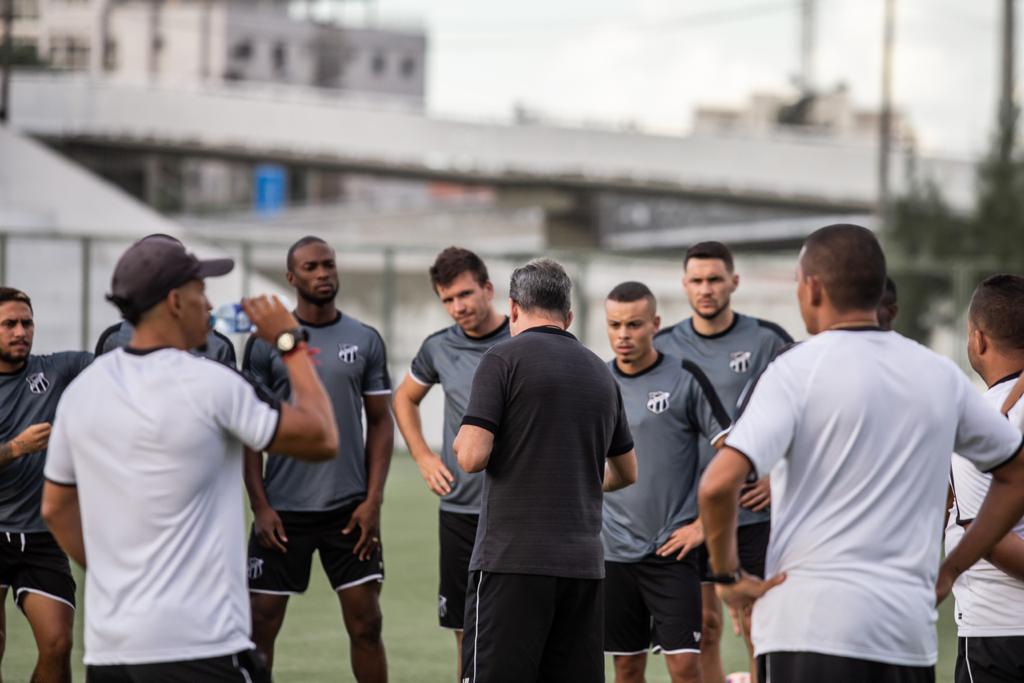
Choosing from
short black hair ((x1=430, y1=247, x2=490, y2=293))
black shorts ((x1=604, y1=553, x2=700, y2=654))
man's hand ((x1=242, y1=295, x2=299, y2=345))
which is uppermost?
short black hair ((x1=430, y1=247, x2=490, y2=293))

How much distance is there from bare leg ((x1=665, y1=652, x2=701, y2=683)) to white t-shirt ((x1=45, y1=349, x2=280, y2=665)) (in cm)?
295

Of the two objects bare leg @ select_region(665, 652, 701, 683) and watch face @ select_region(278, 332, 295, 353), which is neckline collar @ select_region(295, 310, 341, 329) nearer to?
bare leg @ select_region(665, 652, 701, 683)

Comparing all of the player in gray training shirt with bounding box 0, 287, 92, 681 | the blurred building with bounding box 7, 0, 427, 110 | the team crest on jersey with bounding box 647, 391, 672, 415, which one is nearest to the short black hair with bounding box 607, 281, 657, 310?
the team crest on jersey with bounding box 647, 391, 672, 415

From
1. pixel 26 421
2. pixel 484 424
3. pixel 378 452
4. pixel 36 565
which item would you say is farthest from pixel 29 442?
pixel 484 424

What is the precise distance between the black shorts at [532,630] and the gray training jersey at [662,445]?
1432mm

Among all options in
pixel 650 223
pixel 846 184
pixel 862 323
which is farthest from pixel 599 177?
pixel 862 323

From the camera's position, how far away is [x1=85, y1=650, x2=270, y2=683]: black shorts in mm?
3904

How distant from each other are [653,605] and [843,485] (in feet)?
9.25

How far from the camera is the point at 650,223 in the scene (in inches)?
2260

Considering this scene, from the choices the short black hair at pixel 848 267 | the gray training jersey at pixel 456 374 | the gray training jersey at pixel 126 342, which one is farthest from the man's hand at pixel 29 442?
the short black hair at pixel 848 267

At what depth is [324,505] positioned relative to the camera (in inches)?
265

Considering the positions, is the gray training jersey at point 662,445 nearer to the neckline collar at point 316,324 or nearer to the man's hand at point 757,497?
the man's hand at point 757,497

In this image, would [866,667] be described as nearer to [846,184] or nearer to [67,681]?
[67,681]

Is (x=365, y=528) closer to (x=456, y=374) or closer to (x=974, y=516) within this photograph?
(x=456, y=374)
